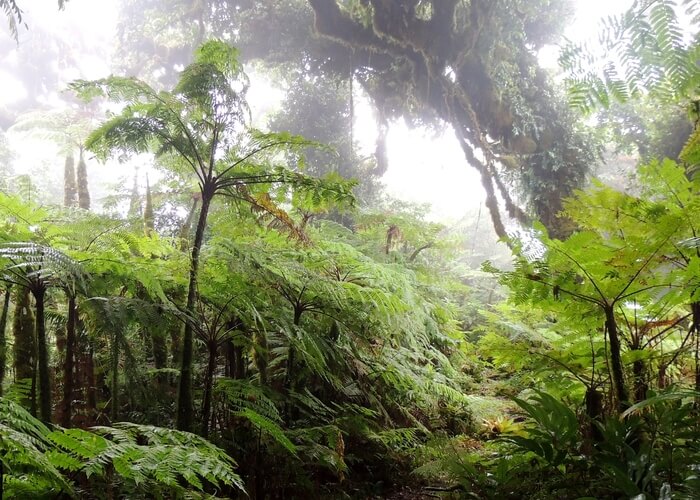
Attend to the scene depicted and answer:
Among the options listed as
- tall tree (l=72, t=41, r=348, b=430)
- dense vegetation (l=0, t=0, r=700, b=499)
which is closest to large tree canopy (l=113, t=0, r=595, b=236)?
dense vegetation (l=0, t=0, r=700, b=499)

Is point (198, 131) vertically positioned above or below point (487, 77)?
below

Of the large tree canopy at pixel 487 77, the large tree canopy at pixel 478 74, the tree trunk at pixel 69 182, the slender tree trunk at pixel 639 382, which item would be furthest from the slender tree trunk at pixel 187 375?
the tree trunk at pixel 69 182

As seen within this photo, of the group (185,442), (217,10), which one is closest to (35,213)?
(185,442)

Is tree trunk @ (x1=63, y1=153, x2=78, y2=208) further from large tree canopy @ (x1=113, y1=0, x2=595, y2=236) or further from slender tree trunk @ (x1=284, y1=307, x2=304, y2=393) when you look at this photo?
slender tree trunk @ (x1=284, y1=307, x2=304, y2=393)

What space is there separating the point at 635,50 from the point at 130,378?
273 centimetres

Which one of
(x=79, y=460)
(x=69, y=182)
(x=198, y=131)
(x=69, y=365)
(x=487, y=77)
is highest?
(x=487, y=77)

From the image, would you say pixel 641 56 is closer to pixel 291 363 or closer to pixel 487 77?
pixel 291 363

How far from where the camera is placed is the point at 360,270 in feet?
10.8

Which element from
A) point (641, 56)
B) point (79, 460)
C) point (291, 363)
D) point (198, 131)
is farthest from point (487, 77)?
point (79, 460)

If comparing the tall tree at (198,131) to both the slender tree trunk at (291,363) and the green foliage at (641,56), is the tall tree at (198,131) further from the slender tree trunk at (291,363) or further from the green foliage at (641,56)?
the green foliage at (641,56)

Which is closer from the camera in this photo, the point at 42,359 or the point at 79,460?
the point at 79,460

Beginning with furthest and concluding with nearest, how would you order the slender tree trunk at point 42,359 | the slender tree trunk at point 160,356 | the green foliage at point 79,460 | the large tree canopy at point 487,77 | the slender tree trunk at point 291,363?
the large tree canopy at point 487,77 → the slender tree trunk at point 160,356 → the slender tree trunk at point 291,363 → the slender tree trunk at point 42,359 → the green foliage at point 79,460

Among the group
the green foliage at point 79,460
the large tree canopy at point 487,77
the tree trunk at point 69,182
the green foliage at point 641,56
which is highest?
the large tree canopy at point 487,77

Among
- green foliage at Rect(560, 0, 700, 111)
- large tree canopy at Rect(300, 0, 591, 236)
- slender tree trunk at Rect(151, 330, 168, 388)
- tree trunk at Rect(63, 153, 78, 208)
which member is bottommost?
slender tree trunk at Rect(151, 330, 168, 388)
